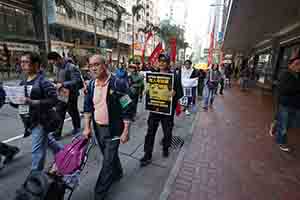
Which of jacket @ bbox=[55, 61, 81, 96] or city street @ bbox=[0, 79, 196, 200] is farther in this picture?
jacket @ bbox=[55, 61, 81, 96]

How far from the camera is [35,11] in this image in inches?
791

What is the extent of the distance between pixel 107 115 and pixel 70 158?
2.04 ft

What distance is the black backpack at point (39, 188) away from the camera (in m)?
1.68

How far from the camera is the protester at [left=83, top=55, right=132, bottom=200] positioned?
218 cm

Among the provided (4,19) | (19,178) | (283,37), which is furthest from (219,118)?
(4,19)

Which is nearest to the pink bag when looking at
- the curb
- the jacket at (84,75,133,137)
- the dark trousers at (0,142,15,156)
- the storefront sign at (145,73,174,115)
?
the jacket at (84,75,133,137)

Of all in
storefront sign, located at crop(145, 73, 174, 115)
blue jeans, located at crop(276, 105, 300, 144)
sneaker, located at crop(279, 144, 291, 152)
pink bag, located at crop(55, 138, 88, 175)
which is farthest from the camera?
sneaker, located at crop(279, 144, 291, 152)

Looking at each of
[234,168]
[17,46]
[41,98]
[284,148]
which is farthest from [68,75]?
[17,46]

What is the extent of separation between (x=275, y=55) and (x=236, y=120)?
10760 millimetres

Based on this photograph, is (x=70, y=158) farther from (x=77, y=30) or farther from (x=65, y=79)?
(x=77, y=30)

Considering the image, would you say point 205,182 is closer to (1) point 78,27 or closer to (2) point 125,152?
(2) point 125,152

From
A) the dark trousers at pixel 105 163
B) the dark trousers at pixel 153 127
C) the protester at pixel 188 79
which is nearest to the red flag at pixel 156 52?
the protester at pixel 188 79

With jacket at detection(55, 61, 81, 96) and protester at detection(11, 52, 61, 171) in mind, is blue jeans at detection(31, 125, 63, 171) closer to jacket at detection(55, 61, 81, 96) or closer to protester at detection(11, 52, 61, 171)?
protester at detection(11, 52, 61, 171)

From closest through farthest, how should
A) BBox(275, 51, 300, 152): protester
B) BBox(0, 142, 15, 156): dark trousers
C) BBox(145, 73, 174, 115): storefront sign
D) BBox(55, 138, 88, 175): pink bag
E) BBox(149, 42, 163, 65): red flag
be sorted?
BBox(55, 138, 88, 175): pink bag < BBox(0, 142, 15, 156): dark trousers < BBox(145, 73, 174, 115): storefront sign < BBox(275, 51, 300, 152): protester < BBox(149, 42, 163, 65): red flag
